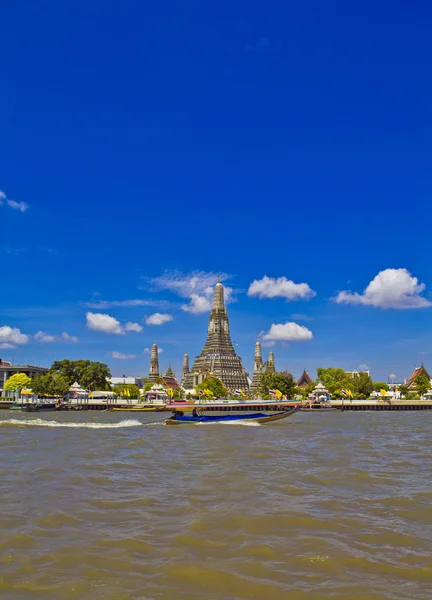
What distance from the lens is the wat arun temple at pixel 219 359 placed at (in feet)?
376

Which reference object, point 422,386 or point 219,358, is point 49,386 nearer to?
point 219,358

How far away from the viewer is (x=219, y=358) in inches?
4621

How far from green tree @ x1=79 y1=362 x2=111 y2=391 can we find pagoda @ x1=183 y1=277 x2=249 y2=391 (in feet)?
88.7

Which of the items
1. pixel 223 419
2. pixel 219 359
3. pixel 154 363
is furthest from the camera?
pixel 154 363

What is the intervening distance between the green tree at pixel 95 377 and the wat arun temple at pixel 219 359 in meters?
27.0

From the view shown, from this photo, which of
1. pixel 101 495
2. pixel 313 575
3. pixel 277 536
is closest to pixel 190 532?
pixel 277 536

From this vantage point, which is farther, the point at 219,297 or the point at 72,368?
the point at 219,297

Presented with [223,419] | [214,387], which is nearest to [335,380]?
[214,387]

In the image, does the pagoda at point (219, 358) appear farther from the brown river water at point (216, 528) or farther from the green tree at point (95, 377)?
the brown river water at point (216, 528)

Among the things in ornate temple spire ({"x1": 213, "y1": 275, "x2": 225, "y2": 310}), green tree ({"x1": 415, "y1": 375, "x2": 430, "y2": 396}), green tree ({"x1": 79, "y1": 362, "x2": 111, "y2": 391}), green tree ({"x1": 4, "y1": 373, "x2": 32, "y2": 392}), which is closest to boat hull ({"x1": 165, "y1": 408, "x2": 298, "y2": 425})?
green tree ({"x1": 79, "y1": 362, "x2": 111, "y2": 391})

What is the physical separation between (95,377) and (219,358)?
34576 millimetres

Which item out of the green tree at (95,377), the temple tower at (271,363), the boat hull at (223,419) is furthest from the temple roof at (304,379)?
the boat hull at (223,419)

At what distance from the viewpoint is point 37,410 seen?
66812 mm

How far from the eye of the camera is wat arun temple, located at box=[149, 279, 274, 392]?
114500 millimetres
